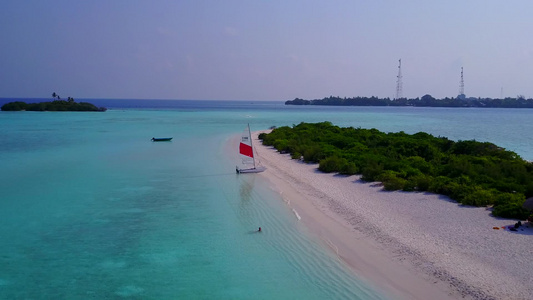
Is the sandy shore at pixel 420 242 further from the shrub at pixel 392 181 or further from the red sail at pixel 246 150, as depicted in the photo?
the red sail at pixel 246 150

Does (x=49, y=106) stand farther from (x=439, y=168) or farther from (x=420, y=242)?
(x=420, y=242)

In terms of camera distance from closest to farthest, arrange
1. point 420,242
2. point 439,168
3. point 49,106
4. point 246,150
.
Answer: point 420,242, point 439,168, point 246,150, point 49,106

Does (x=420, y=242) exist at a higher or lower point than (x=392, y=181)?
lower

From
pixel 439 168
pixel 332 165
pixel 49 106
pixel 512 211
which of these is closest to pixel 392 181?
pixel 439 168

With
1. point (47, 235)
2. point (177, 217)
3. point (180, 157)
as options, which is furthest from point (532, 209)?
point (180, 157)

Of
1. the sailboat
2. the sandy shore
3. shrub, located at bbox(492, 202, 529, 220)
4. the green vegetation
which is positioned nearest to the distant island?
the green vegetation

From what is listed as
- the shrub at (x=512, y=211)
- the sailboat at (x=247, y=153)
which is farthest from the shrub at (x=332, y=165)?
the shrub at (x=512, y=211)
